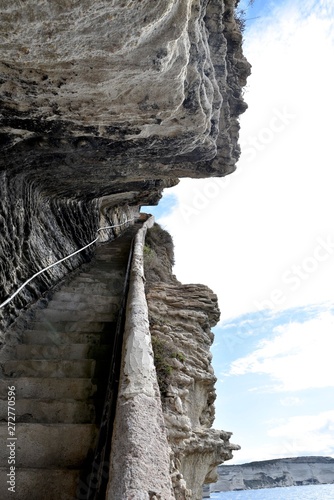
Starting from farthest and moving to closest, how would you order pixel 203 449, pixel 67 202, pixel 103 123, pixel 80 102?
pixel 67 202 < pixel 203 449 < pixel 103 123 < pixel 80 102

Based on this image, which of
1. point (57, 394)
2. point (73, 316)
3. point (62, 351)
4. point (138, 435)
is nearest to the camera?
point (138, 435)

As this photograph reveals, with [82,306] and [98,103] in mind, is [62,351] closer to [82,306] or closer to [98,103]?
[82,306]

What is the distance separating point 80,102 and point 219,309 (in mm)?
4352

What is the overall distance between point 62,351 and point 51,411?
38.8 inches

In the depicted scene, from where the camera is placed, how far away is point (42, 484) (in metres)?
2.51

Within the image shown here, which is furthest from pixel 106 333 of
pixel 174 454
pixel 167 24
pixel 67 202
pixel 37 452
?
pixel 67 202

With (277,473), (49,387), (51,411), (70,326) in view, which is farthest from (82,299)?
(277,473)

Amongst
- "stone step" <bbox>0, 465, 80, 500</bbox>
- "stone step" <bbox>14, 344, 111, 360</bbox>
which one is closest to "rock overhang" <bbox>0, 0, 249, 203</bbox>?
"stone step" <bbox>14, 344, 111, 360</bbox>

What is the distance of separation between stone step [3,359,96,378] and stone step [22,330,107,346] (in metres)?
0.50

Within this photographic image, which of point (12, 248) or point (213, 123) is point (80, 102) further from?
point (12, 248)

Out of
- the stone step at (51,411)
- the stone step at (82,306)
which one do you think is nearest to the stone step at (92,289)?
the stone step at (82,306)

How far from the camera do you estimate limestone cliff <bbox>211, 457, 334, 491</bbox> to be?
63938 mm

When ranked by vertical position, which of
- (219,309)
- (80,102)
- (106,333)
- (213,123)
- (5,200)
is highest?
(213,123)

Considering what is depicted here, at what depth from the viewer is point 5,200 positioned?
470cm
